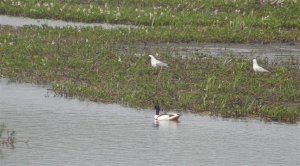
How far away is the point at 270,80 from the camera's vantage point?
24.1 metres

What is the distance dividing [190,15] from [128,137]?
15.4 meters

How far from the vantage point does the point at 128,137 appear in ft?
64.4

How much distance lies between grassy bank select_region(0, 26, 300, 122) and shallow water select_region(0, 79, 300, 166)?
0.48m

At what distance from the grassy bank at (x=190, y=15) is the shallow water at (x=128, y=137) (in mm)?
9163

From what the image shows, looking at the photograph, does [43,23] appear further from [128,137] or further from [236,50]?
[128,137]

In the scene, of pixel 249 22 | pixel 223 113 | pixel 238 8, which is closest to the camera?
pixel 223 113

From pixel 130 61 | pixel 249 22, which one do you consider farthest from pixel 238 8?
pixel 130 61

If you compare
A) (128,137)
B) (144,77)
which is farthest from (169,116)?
(144,77)

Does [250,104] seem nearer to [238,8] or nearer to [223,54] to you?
[223,54]

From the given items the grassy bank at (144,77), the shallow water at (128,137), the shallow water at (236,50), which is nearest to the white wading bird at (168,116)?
the shallow water at (128,137)

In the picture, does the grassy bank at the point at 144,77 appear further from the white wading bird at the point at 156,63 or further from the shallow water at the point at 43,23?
the shallow water at the point at 43,23

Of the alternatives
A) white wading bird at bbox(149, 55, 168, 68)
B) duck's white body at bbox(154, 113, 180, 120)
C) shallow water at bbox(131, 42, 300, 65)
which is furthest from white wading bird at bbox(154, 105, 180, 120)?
shallow water at bbox(131, 42, 300, 65)

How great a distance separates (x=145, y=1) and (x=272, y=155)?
1967 centimetres

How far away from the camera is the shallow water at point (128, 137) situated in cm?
1806
